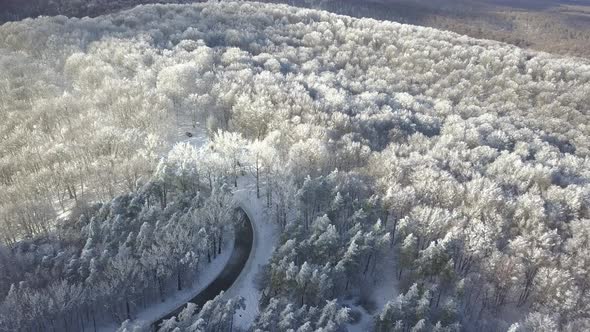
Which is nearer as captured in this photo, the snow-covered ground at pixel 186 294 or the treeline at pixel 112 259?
the treeline at pixel 112 259

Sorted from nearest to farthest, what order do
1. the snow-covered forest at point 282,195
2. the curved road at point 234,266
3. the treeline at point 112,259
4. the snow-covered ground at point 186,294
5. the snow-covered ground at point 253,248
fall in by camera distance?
the treeline at point 112,259 < the snow-covered forest at point 282,195 < the snow-covered ground at point 186,294 < the snow-covered ground at point 253,248 < the curved road at point 234,266

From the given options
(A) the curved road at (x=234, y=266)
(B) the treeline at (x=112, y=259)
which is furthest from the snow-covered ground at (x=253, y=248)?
(B) the treeline at (x=112, y=259)

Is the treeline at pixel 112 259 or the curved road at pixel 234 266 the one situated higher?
the treeline at pixel 112 259

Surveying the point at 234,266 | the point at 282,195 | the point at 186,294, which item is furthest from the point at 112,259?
the point at 282,195

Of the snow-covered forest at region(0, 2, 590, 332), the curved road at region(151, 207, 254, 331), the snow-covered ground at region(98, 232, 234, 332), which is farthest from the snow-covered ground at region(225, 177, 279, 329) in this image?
the snow-covered ground at region(98, 232, 234, 332)

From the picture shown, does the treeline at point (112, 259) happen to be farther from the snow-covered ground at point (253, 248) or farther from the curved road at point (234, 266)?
the snow-covered ground at point (253, 248)

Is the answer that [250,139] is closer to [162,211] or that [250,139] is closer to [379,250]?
[162,211]
